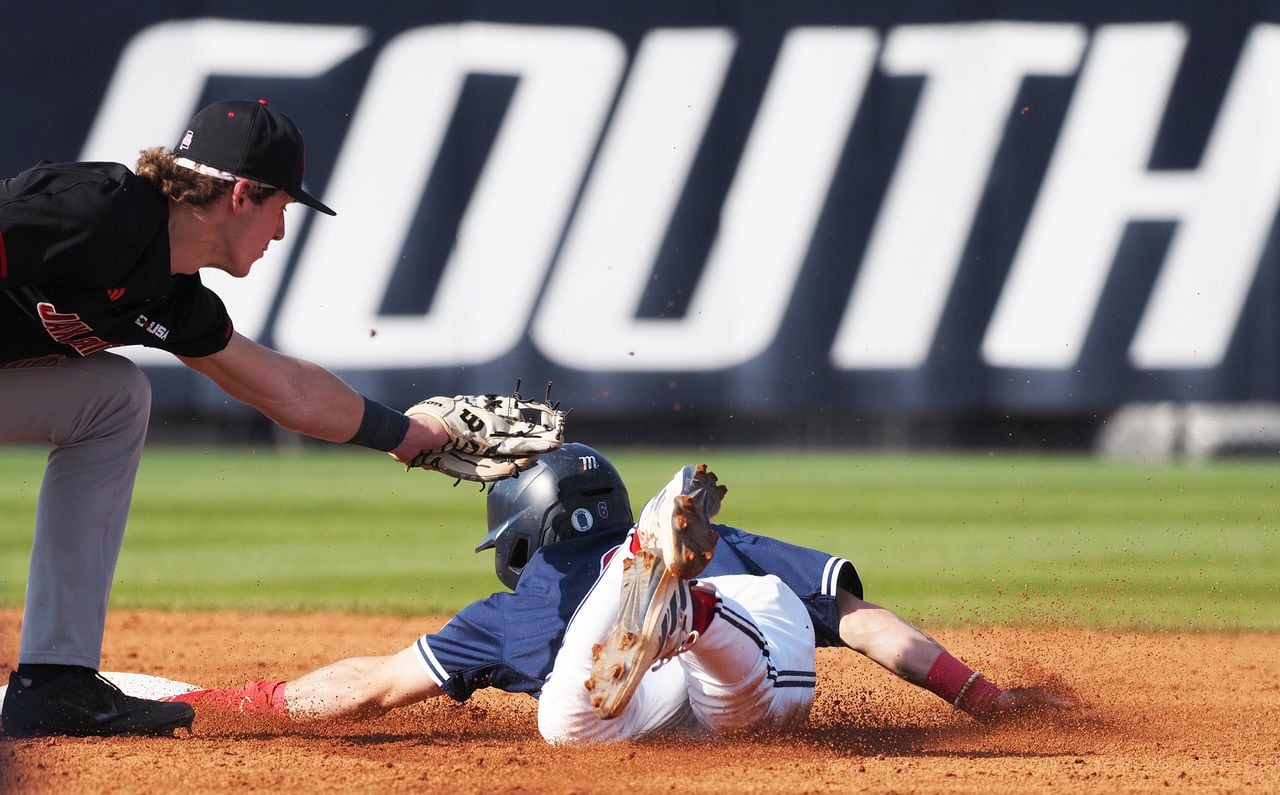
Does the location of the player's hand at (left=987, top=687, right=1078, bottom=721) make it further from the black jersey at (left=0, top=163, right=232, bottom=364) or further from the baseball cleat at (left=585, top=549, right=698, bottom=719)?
the black jersey at (left=0, top=163, right=232, bottom=364)

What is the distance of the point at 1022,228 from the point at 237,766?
8.92 metres

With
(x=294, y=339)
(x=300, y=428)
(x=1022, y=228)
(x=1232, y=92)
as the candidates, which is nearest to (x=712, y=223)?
(x=1022, y=228)

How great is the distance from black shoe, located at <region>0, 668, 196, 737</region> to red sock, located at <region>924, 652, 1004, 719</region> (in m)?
1.85

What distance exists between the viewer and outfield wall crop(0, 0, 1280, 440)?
35.3ft

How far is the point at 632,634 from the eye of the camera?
2898 millimetres

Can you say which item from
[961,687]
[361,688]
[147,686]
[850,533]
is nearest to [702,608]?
[961,687]

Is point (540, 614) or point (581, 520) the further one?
point (581, 520)

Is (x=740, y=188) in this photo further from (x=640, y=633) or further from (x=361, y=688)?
(x=640, y=633)

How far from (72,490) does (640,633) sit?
4.61 feet

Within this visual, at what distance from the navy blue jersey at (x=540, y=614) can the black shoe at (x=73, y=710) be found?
683 millimetres

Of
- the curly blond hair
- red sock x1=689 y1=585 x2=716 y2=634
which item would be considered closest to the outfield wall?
the curly blond hair

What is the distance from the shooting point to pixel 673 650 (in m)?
2.97

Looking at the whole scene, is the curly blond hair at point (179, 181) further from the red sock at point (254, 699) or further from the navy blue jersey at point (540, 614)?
the red sock at point (254, 699)

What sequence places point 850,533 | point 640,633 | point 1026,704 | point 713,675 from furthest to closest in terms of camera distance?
point 850,533 < point 1026,704 < point 713,675 < point 640,633
